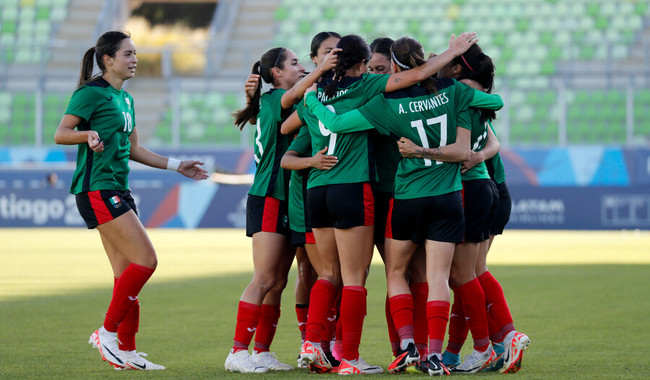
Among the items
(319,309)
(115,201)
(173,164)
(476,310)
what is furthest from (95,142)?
(476,310)

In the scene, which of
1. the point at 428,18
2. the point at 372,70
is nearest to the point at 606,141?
the point at 428,18

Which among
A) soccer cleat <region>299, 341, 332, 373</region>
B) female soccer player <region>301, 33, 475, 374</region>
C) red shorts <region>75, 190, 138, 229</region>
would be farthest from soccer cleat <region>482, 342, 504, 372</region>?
red shorts <region>75, 190, 138, 229</region>

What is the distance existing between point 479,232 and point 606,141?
20810 millimetres

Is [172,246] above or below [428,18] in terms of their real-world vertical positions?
below

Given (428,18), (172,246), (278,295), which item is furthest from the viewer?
(428,18)

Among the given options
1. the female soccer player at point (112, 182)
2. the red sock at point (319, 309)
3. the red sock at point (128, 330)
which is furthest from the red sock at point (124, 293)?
the red sock at point (319, 309)

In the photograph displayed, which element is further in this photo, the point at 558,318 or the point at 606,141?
the point at 606,141

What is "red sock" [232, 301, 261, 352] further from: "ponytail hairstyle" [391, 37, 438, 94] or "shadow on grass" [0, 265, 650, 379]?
"ponytail hairstyle" [391, 37, 438, 94]

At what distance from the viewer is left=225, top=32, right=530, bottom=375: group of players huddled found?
5.46 metres

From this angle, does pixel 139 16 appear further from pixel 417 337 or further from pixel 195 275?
pixel 417 337

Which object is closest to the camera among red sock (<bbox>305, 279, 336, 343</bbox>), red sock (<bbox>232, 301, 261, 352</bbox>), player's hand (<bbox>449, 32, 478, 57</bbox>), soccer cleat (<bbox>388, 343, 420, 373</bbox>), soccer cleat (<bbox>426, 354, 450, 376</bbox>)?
soccer cleat (<bbox>426, 354, 450, 376</bbox>)

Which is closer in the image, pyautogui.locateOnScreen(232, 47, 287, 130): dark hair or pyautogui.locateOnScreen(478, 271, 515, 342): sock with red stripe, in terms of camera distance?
pyautogui.locateOnScreen(478, 271, 515, 342): sock with red stripe

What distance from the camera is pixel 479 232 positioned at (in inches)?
226

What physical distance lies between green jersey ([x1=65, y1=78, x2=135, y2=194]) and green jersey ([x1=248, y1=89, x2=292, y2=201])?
89cm
